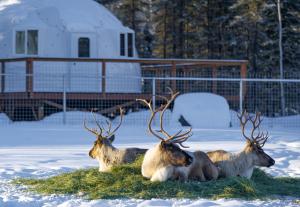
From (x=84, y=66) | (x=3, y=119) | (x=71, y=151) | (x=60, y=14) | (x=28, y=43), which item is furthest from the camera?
(x=60, y=14)

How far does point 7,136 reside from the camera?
670 inches

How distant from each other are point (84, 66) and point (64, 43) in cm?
132

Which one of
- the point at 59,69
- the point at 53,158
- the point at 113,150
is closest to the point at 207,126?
the point at 59,69

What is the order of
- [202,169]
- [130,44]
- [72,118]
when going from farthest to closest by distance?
1. [130,44]
2. [72,118]
3. [202,169]

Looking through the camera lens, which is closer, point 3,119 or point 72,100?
point 3,119

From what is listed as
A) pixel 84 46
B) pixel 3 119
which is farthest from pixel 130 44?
pixel 3 119

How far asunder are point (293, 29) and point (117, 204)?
27108 mm

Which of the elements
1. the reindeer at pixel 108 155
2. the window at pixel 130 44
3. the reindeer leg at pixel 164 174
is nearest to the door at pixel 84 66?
the window at pixel 130 44

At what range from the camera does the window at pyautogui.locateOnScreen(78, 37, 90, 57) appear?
2328 cm

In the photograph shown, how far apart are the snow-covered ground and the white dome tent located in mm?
2727

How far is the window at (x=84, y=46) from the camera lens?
2328cm

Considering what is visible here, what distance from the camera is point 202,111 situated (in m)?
20.1

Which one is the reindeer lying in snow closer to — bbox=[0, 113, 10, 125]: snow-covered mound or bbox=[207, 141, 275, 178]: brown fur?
bbox=[207, 141, 275, 178]: brown fur

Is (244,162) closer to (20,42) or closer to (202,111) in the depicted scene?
(202,111)
